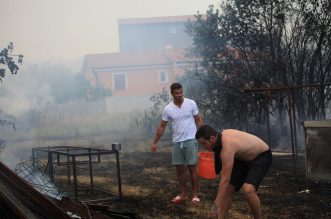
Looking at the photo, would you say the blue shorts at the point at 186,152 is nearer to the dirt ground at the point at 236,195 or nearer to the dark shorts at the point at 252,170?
the dirt ground at the point at 236,195

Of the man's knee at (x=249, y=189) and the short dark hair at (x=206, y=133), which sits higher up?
the short dark hair at (x=206, y=133)

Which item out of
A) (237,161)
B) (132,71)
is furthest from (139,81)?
(237,161)

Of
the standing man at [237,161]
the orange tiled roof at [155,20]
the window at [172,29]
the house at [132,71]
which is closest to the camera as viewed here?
the standing man at [237,161]

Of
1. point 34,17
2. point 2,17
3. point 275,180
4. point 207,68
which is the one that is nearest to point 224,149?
point 275,180

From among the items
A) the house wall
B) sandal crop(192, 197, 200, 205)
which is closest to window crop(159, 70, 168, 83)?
the house wall

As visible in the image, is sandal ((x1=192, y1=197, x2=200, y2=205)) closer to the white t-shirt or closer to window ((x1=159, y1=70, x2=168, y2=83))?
the white t-shirt

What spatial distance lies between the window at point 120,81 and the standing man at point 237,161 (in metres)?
28.8

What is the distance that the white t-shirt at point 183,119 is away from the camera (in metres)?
7.25

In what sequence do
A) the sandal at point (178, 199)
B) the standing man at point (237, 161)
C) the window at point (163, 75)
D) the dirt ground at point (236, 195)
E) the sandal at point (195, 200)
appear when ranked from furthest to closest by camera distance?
the window at point (163, 75), the sandal at point (178, 199), the sandal at point (195, 200), the dirt ground at point (236, 195), the standing man at point (237, 161)

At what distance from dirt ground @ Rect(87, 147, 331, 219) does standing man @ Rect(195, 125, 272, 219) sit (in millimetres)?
1174

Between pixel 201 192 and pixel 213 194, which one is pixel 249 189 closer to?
pixel 213 194

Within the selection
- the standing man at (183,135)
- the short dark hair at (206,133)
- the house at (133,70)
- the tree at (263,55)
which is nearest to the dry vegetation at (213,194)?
the standing man at (183,135)

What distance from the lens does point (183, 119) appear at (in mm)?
7250

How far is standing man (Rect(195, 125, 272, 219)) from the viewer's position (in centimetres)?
478
